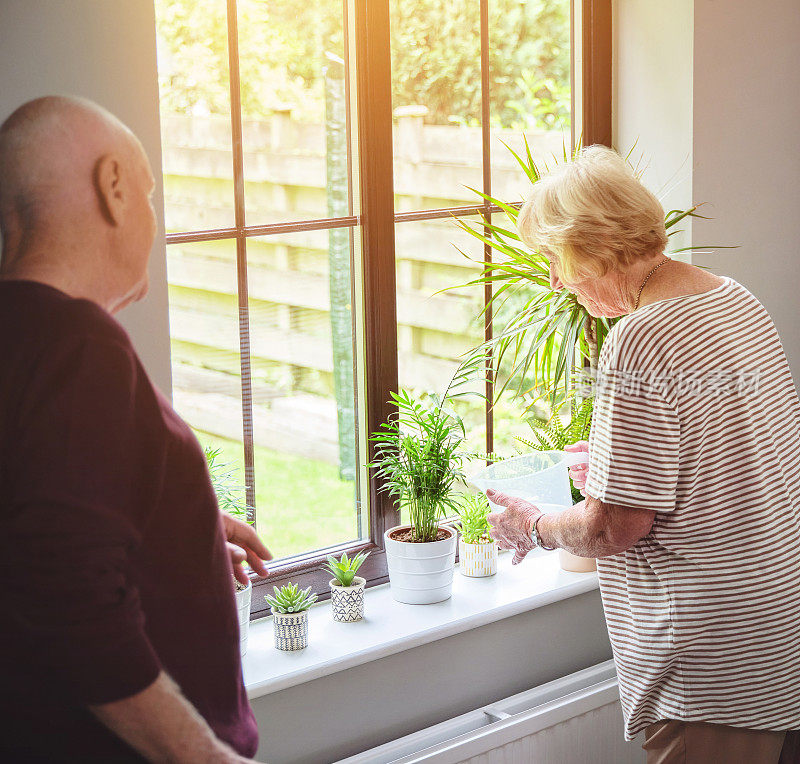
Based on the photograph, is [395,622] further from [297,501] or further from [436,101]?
[436,101]

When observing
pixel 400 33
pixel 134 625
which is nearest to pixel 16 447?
pixel 134 625

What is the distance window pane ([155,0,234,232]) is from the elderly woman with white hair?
71 cm

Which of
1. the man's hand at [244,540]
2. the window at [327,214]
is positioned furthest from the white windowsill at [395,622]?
the man's hand at [244,540]

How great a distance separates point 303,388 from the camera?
2.31 metres

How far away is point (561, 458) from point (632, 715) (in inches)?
23.2

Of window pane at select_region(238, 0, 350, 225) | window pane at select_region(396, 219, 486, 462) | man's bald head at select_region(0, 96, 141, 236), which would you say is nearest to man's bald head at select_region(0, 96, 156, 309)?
man's bald head at select_region(0, 96, 141, 236)

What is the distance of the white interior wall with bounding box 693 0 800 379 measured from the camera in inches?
105

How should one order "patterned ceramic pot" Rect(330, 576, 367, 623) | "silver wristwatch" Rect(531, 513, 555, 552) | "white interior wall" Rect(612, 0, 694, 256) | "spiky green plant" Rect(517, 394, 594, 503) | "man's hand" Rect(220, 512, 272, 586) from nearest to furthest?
"man's hand" Rect(220, 512, 272, 586) < "silver wristwatch" Rect(531, 513, 555, 552) < "patterned ceramic pot" Rect(330, 576, 367, 623) < "spiky green plant" Rect(517, 394, 594, 503) < "white interior wall" Rect(612, 0, 694, 256)

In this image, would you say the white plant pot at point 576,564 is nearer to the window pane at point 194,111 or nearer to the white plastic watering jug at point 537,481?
the white plastic watering jug at point 537,481

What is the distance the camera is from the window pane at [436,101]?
2.39 metres

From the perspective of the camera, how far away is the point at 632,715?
1790 mm

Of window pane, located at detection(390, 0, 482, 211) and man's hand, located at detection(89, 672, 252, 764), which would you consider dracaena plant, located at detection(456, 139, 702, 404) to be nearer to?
window pane, located at detection(390, 0, 482, 211)

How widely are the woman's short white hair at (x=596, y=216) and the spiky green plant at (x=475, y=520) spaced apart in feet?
2.93

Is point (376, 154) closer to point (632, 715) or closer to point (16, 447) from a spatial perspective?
point (632, 715)
